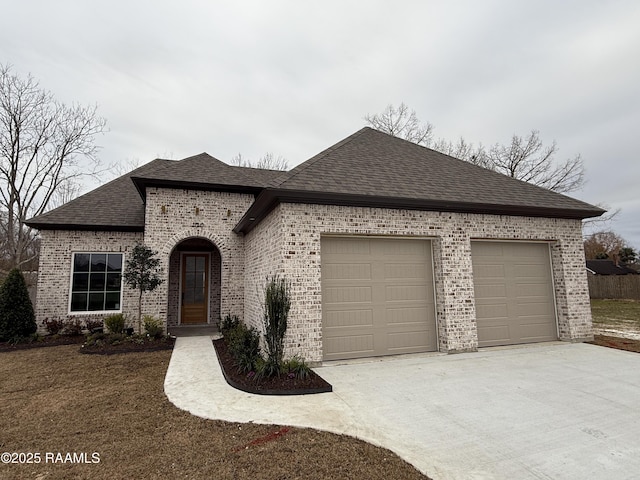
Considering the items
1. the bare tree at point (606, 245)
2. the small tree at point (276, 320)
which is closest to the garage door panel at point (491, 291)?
the small tree at point (276, 320)

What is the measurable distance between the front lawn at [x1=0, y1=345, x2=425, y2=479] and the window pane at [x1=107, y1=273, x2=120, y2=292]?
5602 millimetres

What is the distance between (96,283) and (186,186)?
434 centimetres

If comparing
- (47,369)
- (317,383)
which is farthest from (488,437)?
(47,369)

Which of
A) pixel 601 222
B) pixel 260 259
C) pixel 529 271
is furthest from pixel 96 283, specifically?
pixel 601 222

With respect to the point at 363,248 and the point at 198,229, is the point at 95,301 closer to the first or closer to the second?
the point at 198,229

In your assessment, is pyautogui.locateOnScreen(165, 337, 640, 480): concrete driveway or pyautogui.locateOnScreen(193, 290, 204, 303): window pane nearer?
pyautogui.locateOnScreen(165, 337, 640, 480): concrete driveway

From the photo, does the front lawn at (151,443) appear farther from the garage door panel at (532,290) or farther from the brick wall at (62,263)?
the garage door panel at (532,290)

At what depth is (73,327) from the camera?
32.3 feet

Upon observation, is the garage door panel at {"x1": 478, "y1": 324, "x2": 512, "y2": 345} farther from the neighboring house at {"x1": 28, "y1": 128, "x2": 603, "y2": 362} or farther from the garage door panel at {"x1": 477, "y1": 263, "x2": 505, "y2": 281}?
the garage door panel at {"x1": 477, "y1": 263, "x2": 505, "y2": 281}

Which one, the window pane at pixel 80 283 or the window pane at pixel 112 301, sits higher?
the window pane at pixel 80 283

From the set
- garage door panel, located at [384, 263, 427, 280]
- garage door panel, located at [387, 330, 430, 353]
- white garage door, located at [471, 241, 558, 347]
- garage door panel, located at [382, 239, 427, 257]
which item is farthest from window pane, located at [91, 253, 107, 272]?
white garage door, located at [471, 241, 558, 347]

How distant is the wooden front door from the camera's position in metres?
11.9

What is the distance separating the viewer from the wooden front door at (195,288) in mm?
11945

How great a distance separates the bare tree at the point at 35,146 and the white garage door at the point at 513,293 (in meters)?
17.7
